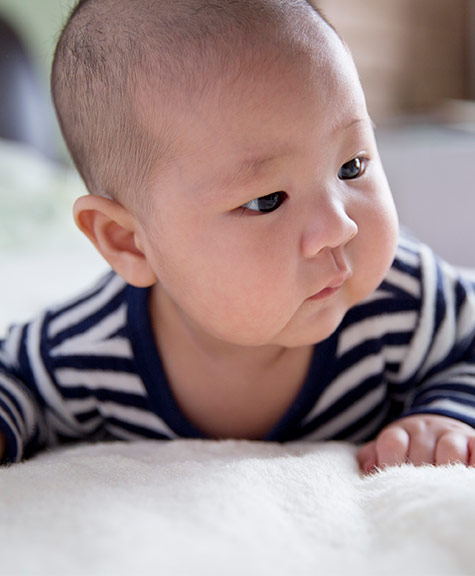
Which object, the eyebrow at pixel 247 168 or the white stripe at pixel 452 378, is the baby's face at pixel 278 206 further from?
the white stripe at pixel 452 378

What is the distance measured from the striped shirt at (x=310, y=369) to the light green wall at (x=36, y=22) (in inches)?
74.0

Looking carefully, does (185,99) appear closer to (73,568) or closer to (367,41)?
(73,568)

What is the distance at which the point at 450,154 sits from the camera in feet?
5.28

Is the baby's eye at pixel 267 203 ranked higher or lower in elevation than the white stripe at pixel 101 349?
higher

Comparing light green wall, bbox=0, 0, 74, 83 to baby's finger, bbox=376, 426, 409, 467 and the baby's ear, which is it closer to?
the baby's ear

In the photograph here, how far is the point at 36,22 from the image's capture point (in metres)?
2.58

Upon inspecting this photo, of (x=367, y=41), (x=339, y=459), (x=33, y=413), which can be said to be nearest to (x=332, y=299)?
(x=339, y=459)

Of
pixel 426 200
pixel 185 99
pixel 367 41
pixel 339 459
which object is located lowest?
pixel 339 459

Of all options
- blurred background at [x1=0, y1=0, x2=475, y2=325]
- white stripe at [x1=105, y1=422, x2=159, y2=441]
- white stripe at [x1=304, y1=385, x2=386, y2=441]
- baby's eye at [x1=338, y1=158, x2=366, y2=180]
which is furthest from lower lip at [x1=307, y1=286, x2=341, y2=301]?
blurred background at [x1=0, y1=0, x2=475, y2=325]

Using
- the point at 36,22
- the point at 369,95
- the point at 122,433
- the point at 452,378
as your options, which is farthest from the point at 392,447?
the point at 36,22

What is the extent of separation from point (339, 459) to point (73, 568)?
0.99 feet

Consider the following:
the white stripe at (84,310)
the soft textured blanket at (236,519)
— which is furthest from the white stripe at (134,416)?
the soft textured blanket at (236,519)

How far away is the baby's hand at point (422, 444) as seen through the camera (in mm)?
662

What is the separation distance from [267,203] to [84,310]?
36cm
